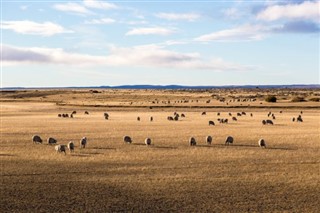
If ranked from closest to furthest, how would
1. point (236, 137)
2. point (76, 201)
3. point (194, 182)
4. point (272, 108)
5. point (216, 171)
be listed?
point (76, 201), point (194, 182), point (216, 171), point (236, 137), point (272, 108)

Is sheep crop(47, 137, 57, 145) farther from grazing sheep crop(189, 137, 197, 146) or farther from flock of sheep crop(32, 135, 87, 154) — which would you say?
grazing sheep crop(189, 137, 197, 146)

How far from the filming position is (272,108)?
296ft

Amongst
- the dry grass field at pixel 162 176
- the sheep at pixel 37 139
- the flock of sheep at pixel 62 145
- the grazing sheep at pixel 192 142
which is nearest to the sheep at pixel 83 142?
the flock of sheep at pixel 62 145

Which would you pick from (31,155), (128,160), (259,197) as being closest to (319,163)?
(259,197)

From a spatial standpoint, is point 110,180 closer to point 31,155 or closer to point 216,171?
point 216,171

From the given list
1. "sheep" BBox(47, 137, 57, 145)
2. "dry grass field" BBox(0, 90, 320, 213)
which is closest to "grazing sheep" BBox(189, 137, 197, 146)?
"dry grass field" BBox(0, 90, 320, 213)

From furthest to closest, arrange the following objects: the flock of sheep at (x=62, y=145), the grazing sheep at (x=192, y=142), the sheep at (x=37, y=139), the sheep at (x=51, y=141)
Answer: the sheep at (x=37, y=139), the sheep at (x=51, y=141), the grazing sheep at (x=192, y=142), the flock of sheep at (x=62, y=145)

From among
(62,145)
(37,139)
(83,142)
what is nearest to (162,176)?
(62,145)

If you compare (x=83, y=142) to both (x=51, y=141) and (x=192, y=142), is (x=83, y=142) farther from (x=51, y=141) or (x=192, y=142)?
(x=192, y=142)

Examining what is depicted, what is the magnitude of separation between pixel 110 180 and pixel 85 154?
7.84 metres

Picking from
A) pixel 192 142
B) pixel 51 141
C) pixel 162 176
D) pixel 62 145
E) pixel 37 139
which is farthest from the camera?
pixel 37 139

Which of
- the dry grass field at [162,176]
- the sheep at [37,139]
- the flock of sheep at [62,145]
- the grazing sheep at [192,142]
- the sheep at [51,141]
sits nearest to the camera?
the dry grass field at [162,176]

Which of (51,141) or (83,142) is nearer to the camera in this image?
(83,142)

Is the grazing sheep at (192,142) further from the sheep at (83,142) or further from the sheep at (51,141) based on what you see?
the sheep at (51,141)
